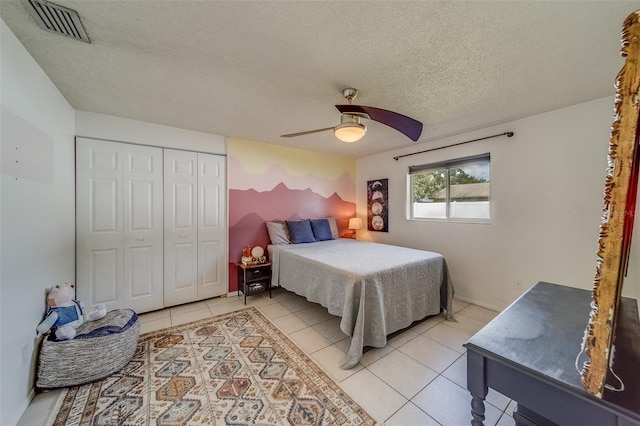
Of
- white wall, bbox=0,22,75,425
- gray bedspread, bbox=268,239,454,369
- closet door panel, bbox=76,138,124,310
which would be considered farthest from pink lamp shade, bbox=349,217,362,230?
white wall, bbox=0,22,75,425

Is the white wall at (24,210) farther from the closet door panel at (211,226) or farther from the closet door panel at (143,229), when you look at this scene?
the closet door panel at (211,226)

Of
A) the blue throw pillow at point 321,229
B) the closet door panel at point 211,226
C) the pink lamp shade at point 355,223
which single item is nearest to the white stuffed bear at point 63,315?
the closet door panel at point 211,226

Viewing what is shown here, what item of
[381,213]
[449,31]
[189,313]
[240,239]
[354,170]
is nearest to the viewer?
[449,31]

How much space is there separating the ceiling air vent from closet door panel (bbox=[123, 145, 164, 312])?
1643 millimetres

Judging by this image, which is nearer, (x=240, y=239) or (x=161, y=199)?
(x=161, y=199)

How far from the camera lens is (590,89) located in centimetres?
213

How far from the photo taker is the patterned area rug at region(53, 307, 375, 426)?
1.51 meters

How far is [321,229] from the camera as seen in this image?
416 centimetres

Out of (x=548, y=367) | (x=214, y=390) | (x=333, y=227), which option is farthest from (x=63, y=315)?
(x=333, y=227)

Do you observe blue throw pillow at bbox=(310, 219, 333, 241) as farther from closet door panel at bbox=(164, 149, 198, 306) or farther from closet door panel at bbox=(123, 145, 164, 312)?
closet door panel at bbox=(123, 145, 164, 312)

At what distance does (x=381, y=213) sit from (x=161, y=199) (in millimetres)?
3476

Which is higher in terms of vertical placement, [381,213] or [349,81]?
[349,81]

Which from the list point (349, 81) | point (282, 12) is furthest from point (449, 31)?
point (282, 12)

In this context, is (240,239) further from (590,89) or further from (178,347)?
(590,89)
